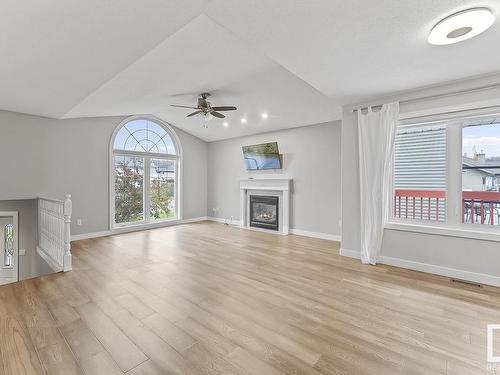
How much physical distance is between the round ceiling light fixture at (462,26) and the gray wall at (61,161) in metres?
5.76

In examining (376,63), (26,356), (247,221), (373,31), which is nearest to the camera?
(26,356)

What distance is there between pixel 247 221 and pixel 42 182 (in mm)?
4349

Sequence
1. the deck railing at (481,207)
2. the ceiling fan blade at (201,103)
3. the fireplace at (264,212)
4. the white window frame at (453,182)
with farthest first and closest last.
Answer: the fireplace at (264,212) < the ceiling fan blade at (201,103) < the white window frame at (453,182) < the deck railing at (481,207)

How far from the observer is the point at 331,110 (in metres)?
4.51

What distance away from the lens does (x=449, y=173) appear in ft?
10.5

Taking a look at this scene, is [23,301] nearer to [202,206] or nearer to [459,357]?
[459,357]

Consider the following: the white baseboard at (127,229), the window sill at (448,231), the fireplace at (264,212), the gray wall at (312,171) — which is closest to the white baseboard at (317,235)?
the gray wall at (312,171)

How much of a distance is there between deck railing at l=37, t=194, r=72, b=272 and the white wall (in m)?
4.01

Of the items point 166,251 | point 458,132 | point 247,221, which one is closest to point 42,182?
point 166,251

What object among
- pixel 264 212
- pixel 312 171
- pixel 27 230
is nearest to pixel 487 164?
pixel 312 171

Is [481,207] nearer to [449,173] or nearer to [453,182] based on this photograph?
[453,182]

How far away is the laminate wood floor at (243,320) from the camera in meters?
1.60

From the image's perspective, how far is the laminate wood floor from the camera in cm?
160

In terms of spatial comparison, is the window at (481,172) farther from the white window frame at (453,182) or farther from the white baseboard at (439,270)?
the white baseboard at (439,270)
